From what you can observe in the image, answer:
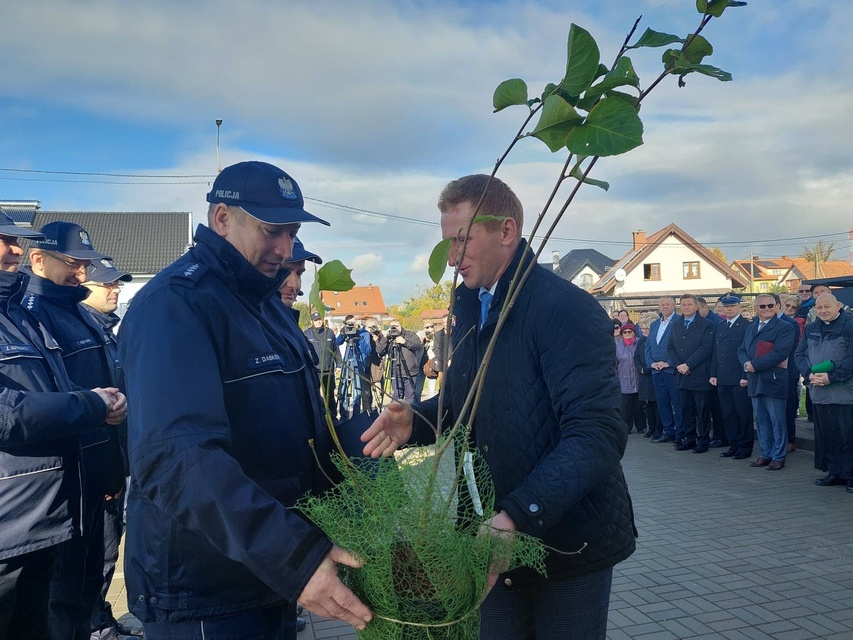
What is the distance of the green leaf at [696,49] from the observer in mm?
1339

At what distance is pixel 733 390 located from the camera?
31.8 feet

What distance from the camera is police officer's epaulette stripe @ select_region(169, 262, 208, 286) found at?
1956mm

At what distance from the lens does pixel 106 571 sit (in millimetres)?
4387

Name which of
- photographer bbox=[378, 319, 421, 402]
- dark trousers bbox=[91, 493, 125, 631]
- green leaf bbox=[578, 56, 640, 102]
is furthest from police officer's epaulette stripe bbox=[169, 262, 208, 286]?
photographer bbox=[378, 319, 421, 402]

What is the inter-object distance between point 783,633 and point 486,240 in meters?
3.47

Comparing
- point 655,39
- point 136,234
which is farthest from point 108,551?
point 136,234

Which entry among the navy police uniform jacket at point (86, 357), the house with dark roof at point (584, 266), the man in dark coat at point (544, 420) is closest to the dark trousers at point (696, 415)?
the navy police uniform jacket at point (86, 357)

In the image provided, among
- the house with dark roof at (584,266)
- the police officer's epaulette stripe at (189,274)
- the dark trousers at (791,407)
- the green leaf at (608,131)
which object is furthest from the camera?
the house with dark roof at (584,266)

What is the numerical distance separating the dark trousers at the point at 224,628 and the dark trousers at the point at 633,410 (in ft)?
35.5

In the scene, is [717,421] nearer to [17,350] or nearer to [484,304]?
[484,304]

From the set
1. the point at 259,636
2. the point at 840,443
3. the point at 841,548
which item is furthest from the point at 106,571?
the point at 840,443

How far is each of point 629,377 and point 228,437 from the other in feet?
36.0

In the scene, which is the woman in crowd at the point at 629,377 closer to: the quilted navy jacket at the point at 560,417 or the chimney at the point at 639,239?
the quilted navy jacket at the point at 560,417

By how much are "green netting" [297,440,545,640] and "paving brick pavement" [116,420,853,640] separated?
3162 millimetres
